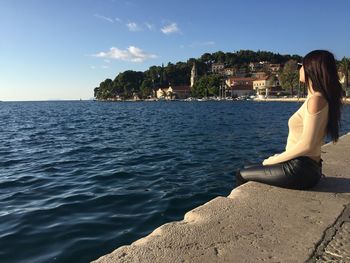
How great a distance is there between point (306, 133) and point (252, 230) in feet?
6.04

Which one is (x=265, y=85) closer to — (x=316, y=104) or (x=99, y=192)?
(x=99, y=192)

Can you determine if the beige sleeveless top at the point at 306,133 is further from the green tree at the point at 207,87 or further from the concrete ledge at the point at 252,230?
the green tree at the point at 207,87

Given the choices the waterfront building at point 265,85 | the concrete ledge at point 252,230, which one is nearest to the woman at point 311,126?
the concrete ledge at point 252,230

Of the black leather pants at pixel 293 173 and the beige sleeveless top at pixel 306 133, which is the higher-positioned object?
the beige sleeveless top at pixel 306 133

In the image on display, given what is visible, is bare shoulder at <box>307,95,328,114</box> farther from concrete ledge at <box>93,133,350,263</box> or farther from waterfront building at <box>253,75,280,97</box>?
waterfront building at <box>253,75,280,97</box>

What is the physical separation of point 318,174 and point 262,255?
2523 millimetres

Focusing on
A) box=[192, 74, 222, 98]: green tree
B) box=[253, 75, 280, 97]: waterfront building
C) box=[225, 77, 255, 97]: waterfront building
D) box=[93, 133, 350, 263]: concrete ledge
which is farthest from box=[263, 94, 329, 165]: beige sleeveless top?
box=[225, 77, 255, 97]: waterfront building

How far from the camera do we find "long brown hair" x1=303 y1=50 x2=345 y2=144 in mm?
5035

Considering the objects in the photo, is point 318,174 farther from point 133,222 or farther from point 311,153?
point 133,222

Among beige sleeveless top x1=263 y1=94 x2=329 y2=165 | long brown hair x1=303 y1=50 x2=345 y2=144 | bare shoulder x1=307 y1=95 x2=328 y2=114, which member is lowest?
beige sleeveless top x1=263 y1=94 x2=329 y2=165

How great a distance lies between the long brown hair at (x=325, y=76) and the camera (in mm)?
5035

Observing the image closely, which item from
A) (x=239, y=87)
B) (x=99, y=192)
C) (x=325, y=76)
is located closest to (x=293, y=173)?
(x=325, y=76)

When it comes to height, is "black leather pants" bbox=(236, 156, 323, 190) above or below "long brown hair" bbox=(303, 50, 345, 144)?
below

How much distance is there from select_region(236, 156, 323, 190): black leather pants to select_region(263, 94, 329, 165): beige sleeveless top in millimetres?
98
